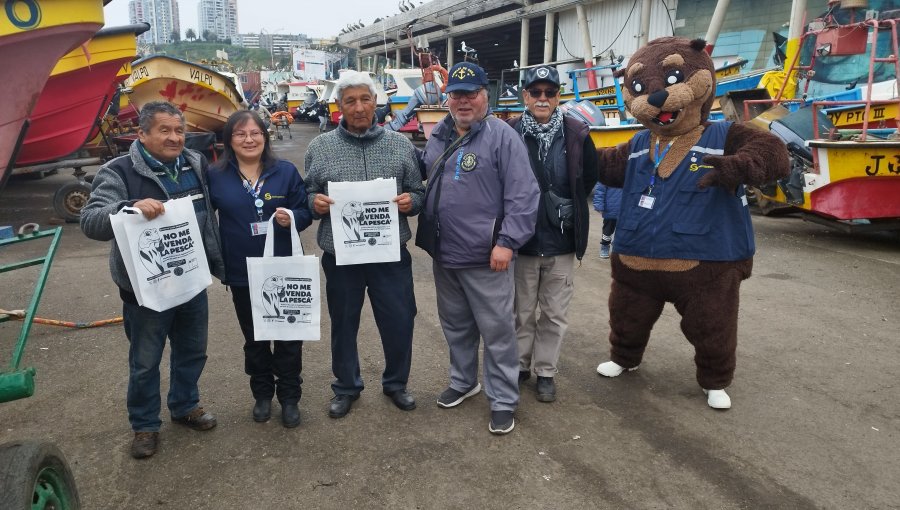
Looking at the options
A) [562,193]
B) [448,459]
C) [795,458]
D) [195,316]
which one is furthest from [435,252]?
[795,458]

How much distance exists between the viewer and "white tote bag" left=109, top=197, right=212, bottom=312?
102 inches

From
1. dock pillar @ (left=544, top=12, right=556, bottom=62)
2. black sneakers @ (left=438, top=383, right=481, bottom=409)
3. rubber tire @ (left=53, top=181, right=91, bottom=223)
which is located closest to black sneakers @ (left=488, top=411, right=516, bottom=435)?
black sneakers @ (left=438, top=383, right=481, bottom=409)

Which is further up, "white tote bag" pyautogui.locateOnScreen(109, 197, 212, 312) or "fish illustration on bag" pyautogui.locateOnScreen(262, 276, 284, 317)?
"white tote bag" pyautogui.locateOnScreen(109, 197, 212, 312)

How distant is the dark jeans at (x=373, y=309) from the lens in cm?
318

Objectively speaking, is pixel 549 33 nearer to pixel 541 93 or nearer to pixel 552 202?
pixel 541 93

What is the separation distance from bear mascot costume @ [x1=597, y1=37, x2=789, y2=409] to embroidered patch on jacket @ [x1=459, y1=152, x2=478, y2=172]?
3.41 feet

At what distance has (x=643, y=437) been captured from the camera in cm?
306

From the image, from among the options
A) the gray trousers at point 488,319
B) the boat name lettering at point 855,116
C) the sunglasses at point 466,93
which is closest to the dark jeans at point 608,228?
the gray trousers at point 488,319

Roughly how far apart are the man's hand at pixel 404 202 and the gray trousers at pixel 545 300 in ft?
2.40

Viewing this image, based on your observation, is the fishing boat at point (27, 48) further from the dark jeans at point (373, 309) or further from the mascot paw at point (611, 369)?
the mascot paw at point (611, 369)

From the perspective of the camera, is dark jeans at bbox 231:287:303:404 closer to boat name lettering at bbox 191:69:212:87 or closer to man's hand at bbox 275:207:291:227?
man's hand at bbox 275:207:291:227

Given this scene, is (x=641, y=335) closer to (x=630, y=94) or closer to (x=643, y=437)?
(x=643, y=437)

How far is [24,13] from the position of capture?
17.6ft

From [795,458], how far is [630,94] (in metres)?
2.09
